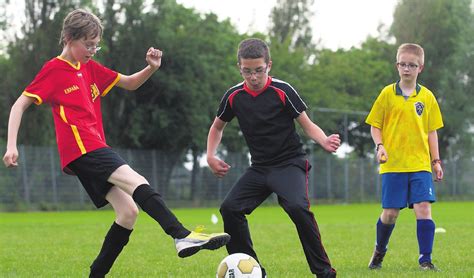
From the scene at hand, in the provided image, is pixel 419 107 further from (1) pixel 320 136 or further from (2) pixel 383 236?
(1) pixel 320 136

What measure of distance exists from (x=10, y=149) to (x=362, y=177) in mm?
44259

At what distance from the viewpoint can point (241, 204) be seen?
23.7 feet

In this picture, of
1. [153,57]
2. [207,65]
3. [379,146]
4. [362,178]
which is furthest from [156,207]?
[362,178]

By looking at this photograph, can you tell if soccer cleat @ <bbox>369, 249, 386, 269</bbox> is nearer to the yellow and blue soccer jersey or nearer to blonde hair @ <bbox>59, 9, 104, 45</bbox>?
the yellow and blue soccer jersey

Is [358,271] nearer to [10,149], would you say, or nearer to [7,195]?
[10,149]

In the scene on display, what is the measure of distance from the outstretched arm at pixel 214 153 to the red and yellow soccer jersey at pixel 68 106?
1016mm

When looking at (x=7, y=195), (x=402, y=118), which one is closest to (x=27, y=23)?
(x=7, y=195)

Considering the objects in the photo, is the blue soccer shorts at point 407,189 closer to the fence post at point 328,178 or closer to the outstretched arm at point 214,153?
the outstretched arm at point 214,153

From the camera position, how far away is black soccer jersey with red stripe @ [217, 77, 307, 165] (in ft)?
23.4

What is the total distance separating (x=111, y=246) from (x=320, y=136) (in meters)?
1.86

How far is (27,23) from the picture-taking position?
133 ft

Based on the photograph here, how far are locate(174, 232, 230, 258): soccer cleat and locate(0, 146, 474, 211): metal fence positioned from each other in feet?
92.4

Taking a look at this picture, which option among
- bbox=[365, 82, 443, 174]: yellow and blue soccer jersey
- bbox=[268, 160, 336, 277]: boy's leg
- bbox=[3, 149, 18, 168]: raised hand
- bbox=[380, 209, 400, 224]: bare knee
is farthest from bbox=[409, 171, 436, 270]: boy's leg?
bbox=[3, 149, 18, 168]: raised hand

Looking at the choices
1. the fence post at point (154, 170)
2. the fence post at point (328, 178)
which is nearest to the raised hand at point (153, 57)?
the fence post at point (154, 170)
